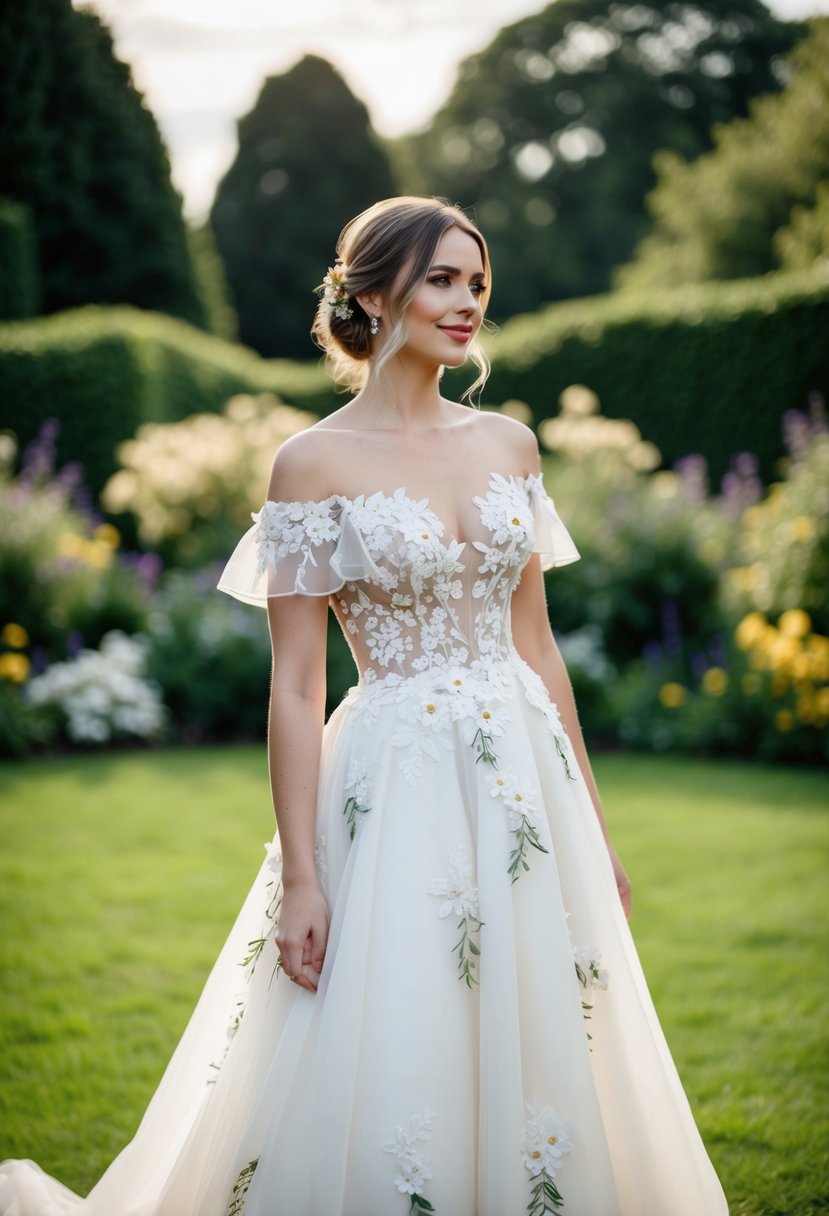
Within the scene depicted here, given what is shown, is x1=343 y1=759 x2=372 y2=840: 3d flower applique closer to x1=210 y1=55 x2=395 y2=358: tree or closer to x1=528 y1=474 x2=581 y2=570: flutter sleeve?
x1=528 y1=474 x2=581 y2=570: flutter sleeve

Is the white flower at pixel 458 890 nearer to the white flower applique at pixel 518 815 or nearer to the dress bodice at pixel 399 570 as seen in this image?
the white flower applique at pixel 518 815

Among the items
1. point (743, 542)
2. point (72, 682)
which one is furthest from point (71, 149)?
point (743, 542)

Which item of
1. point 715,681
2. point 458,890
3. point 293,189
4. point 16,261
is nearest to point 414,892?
point 458,890

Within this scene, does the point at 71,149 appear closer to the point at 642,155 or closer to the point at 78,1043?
the point at 78,1043

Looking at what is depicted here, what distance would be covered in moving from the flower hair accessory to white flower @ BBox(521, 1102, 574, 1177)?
1753 mm

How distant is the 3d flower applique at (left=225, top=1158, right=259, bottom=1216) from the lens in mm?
2127

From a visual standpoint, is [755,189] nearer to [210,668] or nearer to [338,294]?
[210,668]

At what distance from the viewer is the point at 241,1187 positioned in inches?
84.0

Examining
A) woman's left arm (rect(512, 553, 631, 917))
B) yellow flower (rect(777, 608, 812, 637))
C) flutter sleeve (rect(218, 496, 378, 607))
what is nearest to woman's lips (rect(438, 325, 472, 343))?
flutter sleeve (rect(218, 496, 378, 607))

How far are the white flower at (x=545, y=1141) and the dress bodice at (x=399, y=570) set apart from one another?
35.8 inches

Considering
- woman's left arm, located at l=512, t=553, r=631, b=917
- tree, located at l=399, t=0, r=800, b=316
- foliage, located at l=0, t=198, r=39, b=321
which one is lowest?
woman's left arm, located at l=512, t=553, r=631, b=917

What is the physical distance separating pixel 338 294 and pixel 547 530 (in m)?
0.75

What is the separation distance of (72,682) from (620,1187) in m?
6.63

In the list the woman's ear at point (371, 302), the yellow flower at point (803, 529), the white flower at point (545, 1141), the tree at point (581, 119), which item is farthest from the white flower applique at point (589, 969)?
the tree at point (581, 119)
